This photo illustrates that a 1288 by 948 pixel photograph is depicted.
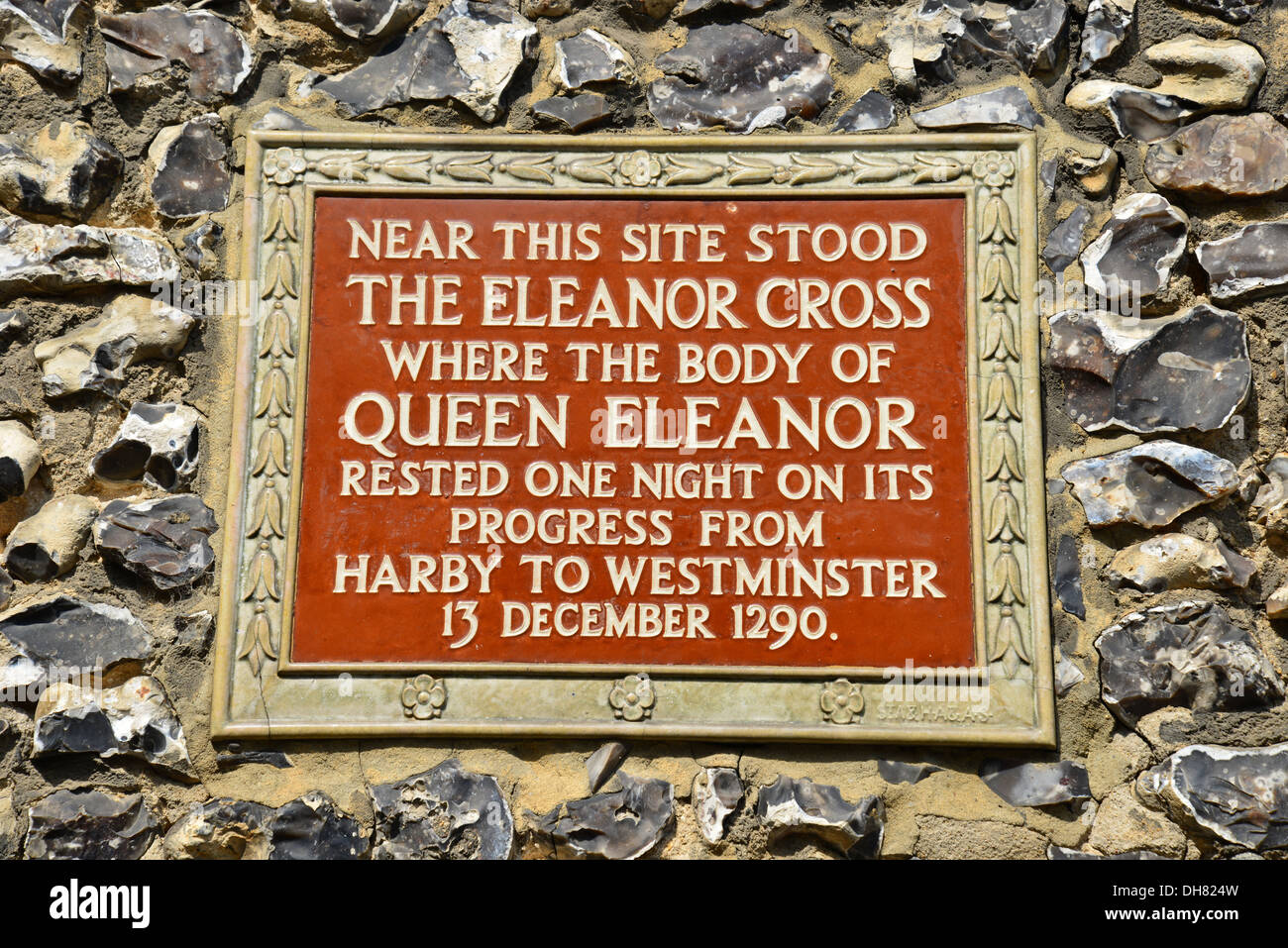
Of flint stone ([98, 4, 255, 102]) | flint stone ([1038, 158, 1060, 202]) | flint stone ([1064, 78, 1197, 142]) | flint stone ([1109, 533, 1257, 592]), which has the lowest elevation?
flint stone ([1109, 533, 1257, 592])

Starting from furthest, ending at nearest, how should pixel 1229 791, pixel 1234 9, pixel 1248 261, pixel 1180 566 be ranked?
pixel 1234 9 → pixel 1248 261 → pixel 1180 566 → pixel 1229 791

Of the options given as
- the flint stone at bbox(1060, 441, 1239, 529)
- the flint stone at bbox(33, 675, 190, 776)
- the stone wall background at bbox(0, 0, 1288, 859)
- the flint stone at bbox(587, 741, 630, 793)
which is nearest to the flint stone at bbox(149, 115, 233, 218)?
the stone wall background at bbox(0, 0, 1288, 859)

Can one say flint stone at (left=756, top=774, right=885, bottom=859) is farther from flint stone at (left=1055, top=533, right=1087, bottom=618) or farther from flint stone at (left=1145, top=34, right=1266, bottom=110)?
flint stone at (left=1145, top=34, right=1266, bottom=110)

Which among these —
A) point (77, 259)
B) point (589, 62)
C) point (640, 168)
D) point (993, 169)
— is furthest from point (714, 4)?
point (77, 259)

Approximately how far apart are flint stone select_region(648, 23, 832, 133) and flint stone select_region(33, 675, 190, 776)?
1672 mm

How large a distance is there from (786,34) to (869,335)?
2.40 feet

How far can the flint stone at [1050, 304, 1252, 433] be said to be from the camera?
2455mm

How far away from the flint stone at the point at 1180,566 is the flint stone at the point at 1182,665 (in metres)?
0.05

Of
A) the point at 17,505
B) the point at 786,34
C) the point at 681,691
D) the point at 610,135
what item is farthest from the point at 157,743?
the point at 786,34

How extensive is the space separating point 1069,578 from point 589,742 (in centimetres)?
105

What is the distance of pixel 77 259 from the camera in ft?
8.48

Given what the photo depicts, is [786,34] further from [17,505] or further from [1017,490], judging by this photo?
[17,505]

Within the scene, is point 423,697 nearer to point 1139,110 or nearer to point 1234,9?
point 1139,110

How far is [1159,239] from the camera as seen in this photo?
2.53 m
